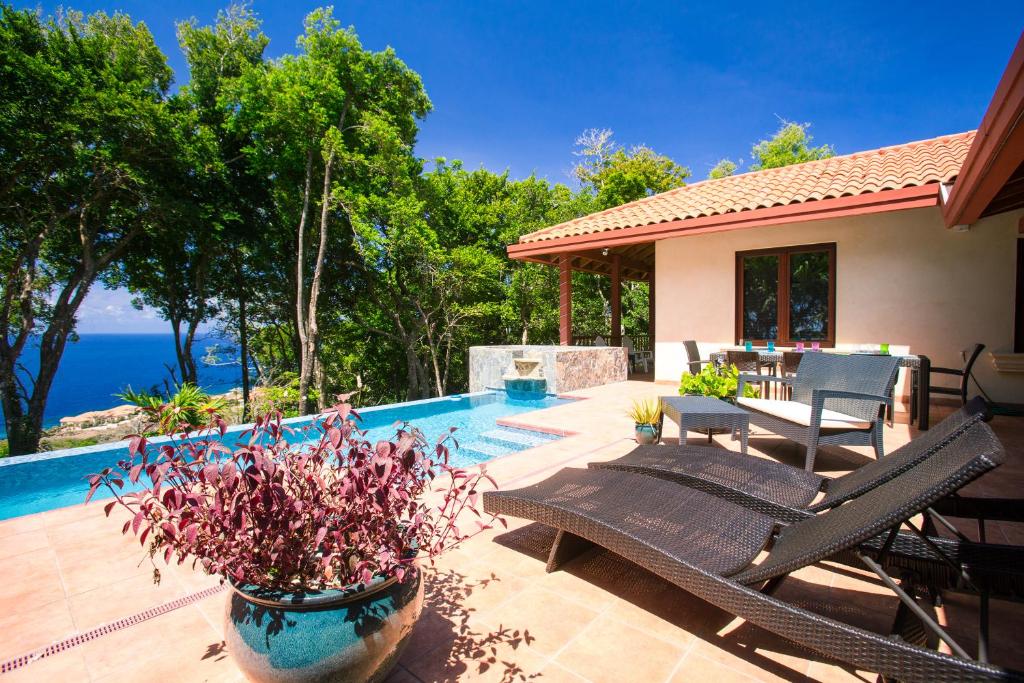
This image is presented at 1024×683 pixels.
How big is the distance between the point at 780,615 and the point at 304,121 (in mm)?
15738

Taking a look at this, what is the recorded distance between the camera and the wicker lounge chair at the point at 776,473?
2311 millimetres

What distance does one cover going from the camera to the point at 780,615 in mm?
1654

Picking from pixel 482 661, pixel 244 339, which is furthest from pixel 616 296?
pixel 244 339

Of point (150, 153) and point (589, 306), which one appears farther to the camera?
point (589, 306)

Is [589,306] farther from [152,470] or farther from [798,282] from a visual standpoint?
[152,470]

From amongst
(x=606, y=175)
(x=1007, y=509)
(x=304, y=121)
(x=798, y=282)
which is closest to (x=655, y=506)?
(x=1007, y=509)

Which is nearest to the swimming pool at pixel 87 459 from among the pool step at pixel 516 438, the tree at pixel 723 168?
the pool step at pixel 516 438

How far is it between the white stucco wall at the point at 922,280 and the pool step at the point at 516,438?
504 cm

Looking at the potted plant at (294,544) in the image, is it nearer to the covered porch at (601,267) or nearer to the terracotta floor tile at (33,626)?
the terracotta floor tile at (33,626)

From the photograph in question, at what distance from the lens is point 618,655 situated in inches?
78.0

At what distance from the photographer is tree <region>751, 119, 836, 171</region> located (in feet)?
90.4

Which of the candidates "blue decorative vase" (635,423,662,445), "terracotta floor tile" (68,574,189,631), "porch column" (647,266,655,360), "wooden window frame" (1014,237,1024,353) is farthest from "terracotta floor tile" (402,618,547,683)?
"porch column" (647,266,655,360)

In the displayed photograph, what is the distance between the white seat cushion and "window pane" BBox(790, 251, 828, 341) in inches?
168

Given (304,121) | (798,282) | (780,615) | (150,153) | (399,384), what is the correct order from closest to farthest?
(780,615) → (798,282) → (150,153) → (304,121) → (399,384)
